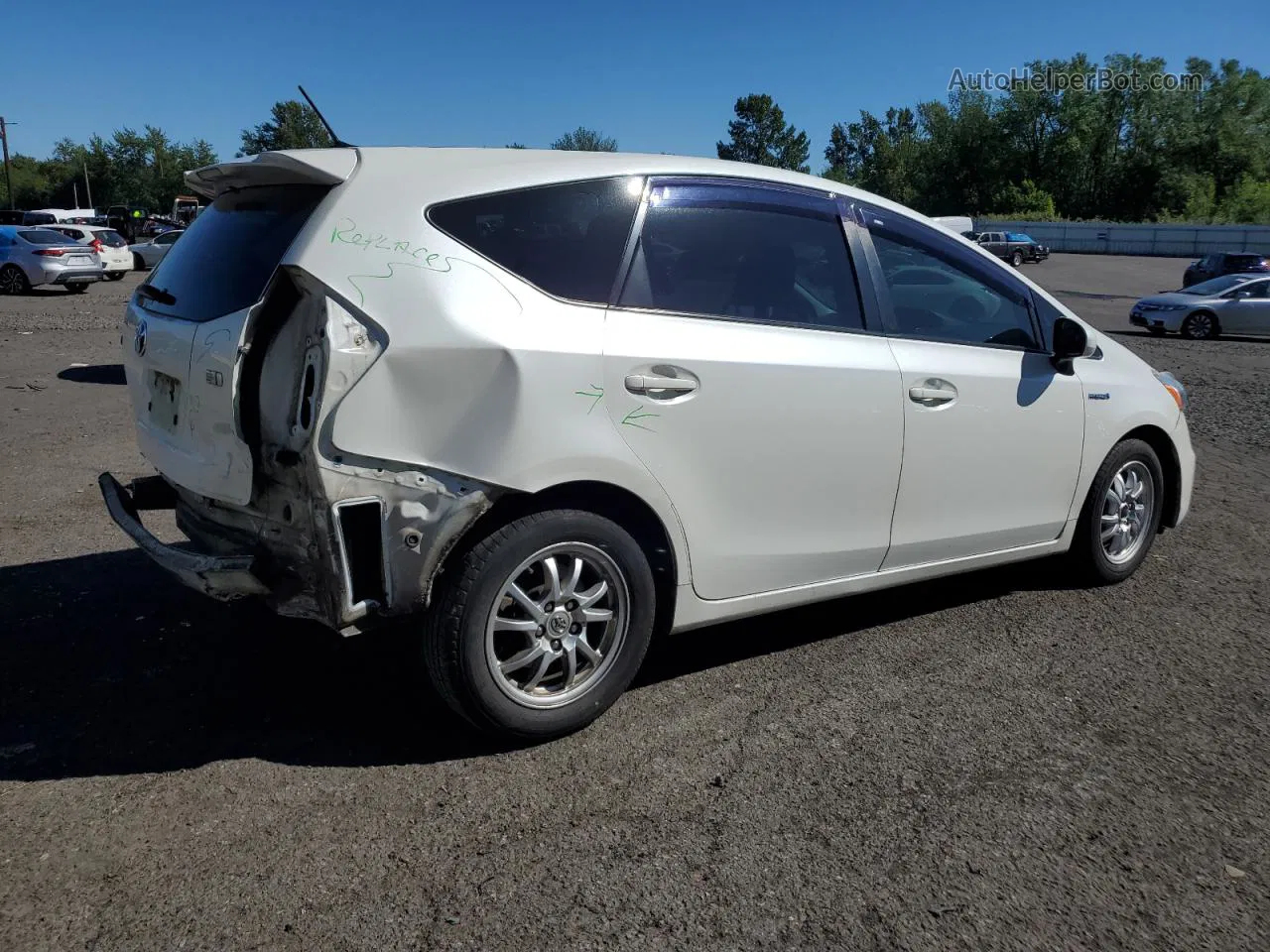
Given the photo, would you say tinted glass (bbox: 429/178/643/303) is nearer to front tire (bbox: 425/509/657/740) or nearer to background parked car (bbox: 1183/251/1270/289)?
front tire (bbox: 425/509/657/740)

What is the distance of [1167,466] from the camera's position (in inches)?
213

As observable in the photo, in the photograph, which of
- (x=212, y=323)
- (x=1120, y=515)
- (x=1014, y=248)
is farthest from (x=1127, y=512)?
(x=1014, y=248)

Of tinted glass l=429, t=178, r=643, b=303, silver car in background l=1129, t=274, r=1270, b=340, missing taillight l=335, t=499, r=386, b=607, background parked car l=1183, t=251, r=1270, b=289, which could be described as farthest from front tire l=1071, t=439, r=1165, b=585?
background parked car l=1183, t=251, r=1270, b=289

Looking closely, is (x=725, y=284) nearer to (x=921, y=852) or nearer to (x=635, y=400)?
(x=635, y=400)

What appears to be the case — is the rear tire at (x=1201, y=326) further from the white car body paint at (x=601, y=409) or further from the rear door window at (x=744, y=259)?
the rear door window at (x=744, y=259)

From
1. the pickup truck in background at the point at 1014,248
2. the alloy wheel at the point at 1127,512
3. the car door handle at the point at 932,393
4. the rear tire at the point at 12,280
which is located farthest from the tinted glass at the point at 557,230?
the pickup truck in background at the point at 1014,248

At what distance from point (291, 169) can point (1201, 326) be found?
22164 millimetres

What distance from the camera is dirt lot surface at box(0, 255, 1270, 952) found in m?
2.64

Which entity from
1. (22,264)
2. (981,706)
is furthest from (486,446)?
(22,264)

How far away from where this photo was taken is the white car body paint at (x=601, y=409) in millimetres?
3086

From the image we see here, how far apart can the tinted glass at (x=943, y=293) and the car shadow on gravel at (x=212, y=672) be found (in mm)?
1321

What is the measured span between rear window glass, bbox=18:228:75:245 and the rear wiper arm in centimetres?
2288

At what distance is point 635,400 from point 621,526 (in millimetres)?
437

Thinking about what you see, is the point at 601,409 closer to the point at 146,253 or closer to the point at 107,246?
the point at 107,246
